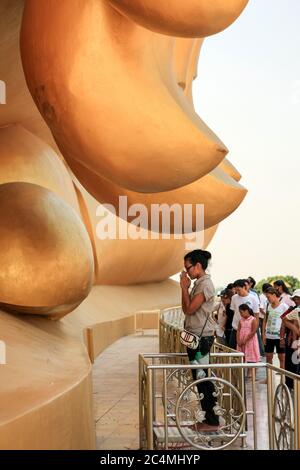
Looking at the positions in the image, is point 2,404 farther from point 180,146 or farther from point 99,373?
point 99,373

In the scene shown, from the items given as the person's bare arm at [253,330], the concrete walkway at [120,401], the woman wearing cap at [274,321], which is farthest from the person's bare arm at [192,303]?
the woman wearing cap at [274,321]

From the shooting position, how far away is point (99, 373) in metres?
9.71

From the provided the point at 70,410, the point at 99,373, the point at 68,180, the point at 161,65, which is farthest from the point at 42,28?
the point at 99,373

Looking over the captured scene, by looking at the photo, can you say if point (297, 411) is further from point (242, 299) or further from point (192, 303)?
point (242, 299)

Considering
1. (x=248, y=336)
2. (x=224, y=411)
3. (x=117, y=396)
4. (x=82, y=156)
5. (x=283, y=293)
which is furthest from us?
(x=283, y=293)

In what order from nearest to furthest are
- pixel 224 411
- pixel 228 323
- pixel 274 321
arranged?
pixel 224 411 < pixel 274 321 < pixel 228 323

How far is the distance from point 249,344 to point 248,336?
102 millimetres

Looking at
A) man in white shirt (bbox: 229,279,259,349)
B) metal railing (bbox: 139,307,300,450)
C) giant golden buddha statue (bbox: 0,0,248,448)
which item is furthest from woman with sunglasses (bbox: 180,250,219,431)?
man in white shirt (bbox: 229,279,259,349)

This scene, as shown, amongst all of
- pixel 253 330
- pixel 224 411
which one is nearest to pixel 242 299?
pixel 253 330

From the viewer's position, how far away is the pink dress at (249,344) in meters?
7.24

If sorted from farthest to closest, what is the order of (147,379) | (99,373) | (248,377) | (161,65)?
(99,373) → (248,377) → (161,65) → (147,379)

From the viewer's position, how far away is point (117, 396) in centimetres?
788

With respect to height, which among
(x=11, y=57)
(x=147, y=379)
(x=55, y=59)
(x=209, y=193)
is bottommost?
(x=147, y=379)

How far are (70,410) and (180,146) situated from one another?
6.75 ft
